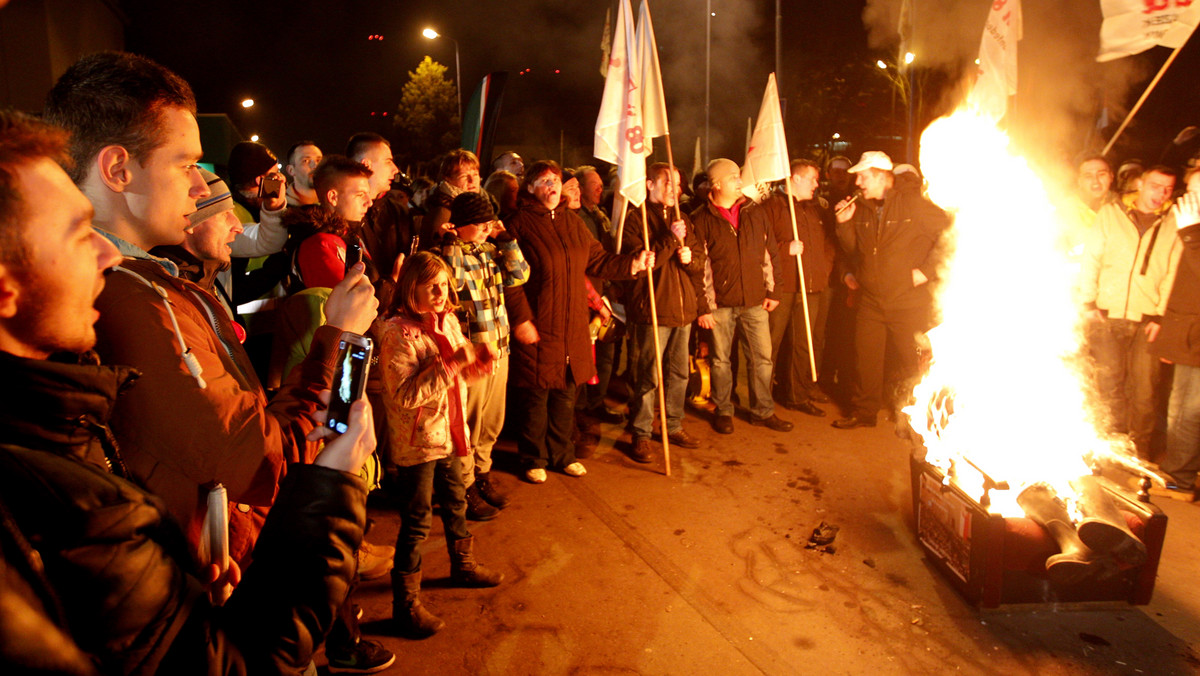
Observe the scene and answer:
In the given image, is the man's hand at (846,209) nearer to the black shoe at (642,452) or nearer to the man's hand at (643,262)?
the man's hand at (643,262)

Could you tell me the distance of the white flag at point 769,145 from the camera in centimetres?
748

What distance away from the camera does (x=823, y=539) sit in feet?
→ 15.6

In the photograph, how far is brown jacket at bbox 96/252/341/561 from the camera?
1.58 metres

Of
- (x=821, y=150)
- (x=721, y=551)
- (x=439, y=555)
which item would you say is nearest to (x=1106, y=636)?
(x=721, y=551)

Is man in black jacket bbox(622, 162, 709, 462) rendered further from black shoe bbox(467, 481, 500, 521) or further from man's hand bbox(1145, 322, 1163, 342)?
man's hand bbox(1145, 322, 1163, 342)

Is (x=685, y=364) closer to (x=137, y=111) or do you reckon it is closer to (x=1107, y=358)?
(x=1107, y=358)

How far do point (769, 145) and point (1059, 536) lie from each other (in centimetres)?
500

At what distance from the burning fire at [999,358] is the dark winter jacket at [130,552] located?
373 cm

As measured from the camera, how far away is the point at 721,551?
4.69 meters

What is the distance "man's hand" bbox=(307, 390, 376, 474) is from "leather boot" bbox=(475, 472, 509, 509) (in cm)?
393

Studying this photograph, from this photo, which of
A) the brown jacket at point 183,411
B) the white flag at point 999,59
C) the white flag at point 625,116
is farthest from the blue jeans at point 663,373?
the brown jacket at point 183,411

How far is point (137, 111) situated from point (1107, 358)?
8.08m

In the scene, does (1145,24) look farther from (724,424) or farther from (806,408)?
(724,424)

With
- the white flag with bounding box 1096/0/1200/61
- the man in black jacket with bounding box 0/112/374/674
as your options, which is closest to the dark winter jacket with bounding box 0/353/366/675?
the man in black jacket with bounding box 0/112/374/674
